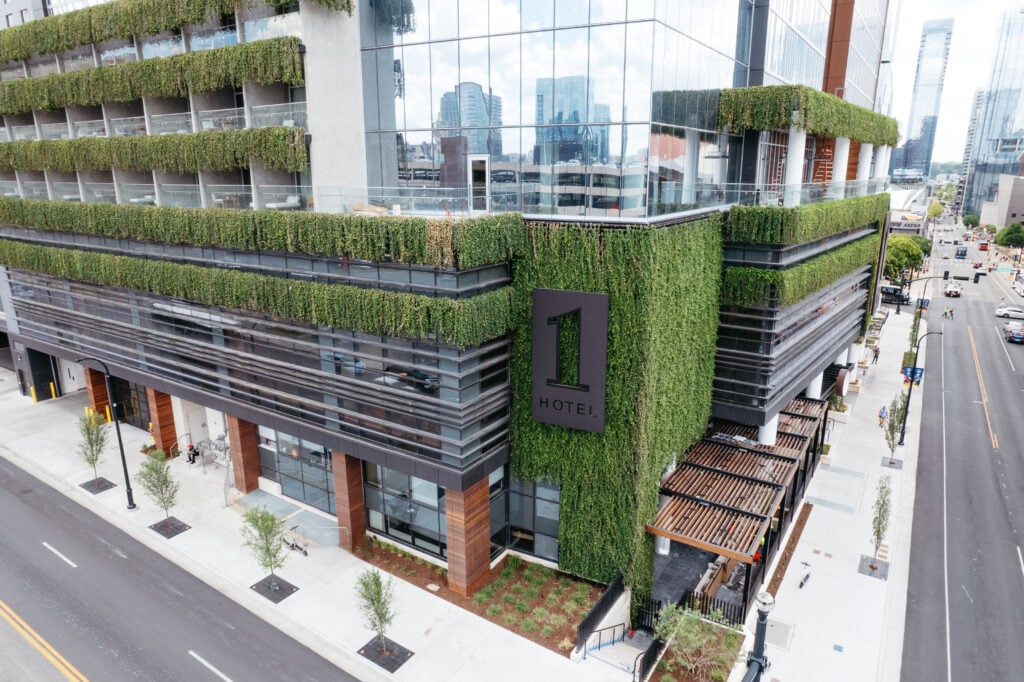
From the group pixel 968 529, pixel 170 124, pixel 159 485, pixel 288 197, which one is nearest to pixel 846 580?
pixel 968 529

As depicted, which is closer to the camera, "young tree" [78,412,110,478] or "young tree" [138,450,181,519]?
"young tree" [138,450,181,519]

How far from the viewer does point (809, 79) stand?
110 ft

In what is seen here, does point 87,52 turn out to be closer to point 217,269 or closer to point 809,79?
point 217,269

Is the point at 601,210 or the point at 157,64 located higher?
the point at 157,64

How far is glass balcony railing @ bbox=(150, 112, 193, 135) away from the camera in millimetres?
27156

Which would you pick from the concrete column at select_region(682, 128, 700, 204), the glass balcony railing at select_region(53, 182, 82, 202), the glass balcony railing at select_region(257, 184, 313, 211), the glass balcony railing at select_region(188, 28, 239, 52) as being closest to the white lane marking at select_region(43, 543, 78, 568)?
the glass balcony railing at select_region(257, 184, 313, 211)

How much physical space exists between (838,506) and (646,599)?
12.6 meters

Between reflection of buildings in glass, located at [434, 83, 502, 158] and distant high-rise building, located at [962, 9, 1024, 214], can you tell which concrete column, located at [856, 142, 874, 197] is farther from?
distant high-rise building, located at [962, 9, 1024, 214]

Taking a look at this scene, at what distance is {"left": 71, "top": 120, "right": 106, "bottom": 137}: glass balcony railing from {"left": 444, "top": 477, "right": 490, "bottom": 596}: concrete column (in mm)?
26035

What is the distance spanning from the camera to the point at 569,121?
2006 centimetres

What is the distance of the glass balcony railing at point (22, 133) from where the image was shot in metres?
Result: 34.2

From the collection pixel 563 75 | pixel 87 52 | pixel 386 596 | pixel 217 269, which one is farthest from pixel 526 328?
Result: pixel 87 52

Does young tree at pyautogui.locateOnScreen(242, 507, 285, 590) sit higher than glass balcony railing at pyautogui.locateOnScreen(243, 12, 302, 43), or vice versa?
glass balcony railing at pyautogui.locateOnScreen(243, 12, 302, 43)

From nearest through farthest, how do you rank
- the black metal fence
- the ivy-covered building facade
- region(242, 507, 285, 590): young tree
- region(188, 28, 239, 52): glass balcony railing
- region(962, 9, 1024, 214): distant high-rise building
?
the black metal fence → the ivy-covered building facade → region(242, 507, 285, 590): young tree → region(188, 28, 239, 52): glass balcony railing → region(962, 9, 1024, 214): distant high-rise building
